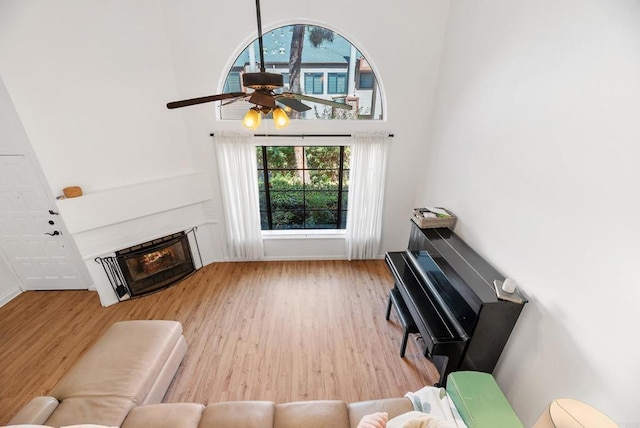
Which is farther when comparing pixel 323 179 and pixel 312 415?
pixel 323 179

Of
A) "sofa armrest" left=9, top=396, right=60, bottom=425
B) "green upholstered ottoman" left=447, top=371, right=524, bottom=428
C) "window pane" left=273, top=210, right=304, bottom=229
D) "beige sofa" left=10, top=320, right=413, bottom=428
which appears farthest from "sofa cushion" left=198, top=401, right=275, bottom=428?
"window pane" left=273, top=210, right=304, bottom=229

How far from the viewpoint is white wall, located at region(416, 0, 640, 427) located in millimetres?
1285

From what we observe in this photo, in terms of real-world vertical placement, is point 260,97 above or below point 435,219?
above

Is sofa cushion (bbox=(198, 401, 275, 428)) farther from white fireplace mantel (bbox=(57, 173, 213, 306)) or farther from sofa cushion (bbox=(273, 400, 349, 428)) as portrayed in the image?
white fireplace mantel (bbox=(57, 173, 213, 306))

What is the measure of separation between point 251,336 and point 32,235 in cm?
320

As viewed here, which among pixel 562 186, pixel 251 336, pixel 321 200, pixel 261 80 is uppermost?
pixel 261 80

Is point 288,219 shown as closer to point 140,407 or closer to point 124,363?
point 124,363

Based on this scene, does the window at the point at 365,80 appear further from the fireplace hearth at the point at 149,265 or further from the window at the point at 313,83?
the fireplace hearth at the point at 149,265

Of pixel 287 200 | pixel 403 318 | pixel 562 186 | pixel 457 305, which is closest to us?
pixel 562 186

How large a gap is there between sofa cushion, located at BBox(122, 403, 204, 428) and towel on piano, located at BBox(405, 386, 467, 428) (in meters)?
1.55

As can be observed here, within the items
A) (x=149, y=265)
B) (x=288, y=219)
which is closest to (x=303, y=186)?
(x=288, y=219)

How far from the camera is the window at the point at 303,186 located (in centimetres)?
389

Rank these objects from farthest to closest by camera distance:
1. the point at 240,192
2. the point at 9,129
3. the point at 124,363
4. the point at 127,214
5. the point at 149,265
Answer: the point at 240,192
the point at 149,265
the point at 127,214
the point at 9,129
the point at 124,363

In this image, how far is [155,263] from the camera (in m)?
3.68
